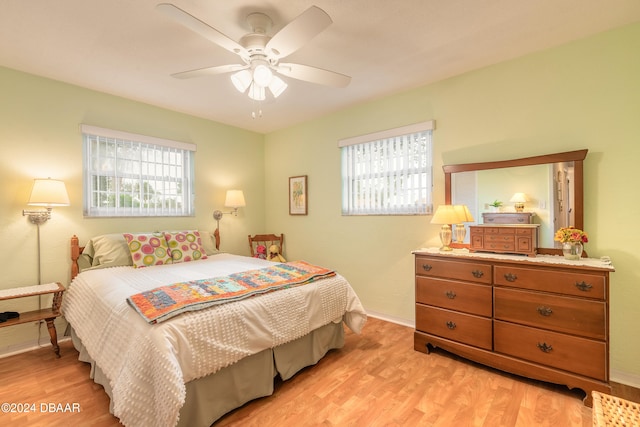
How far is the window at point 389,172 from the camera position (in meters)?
3.07

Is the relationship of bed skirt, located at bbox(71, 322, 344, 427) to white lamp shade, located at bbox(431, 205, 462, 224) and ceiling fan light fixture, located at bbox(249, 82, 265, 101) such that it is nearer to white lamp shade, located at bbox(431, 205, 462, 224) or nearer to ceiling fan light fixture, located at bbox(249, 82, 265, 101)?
white lamp shade, located at bbox(431, 205, 462, 224)

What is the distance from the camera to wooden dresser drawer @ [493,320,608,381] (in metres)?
1.84

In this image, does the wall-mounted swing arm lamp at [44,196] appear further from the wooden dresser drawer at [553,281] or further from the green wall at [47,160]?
the wooden dresser drawer at [553,281]

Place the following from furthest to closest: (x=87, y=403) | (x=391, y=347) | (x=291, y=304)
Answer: (x=391, y=347)
(x=291, y=304)
(x=87, y=403)

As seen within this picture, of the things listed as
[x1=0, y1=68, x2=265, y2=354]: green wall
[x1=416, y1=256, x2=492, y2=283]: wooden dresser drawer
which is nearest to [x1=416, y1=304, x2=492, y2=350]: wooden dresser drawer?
[x1=416, y1=256, x2=492, y2=283]: wooden dresser drawer

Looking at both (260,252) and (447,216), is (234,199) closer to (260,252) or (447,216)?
(260,252)

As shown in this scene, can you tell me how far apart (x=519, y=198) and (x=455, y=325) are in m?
1.18

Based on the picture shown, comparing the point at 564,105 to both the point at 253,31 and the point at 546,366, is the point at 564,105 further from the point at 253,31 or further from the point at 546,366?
the point at 253,31

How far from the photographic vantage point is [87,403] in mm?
1893

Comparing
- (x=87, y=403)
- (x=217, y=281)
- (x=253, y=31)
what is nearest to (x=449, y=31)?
(x=253, y=31)

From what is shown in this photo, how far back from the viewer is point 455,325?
2.39 metres

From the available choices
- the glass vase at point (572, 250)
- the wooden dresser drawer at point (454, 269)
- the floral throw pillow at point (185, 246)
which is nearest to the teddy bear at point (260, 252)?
the floral throw pillow at point (185, 246)

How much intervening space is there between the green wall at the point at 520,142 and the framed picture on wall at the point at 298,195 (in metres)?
0.18

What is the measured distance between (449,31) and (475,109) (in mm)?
892
